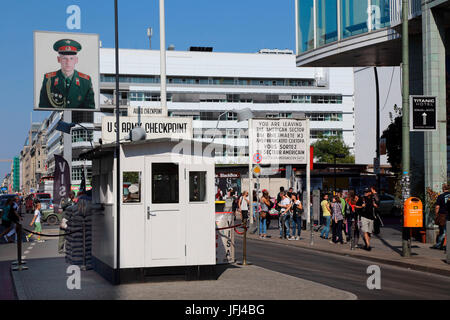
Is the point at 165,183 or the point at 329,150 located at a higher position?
the point at 329,150

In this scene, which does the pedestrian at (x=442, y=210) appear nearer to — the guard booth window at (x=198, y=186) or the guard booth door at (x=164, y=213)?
the guard booth window at (x=198, y=186)

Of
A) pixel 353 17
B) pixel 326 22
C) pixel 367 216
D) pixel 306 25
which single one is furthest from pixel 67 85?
pixel 367 216

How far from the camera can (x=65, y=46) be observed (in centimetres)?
3098

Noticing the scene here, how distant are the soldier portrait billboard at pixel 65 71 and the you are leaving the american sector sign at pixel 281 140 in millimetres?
8193

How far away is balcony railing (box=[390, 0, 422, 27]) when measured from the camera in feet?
76.6

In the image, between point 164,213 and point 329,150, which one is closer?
point 164,213

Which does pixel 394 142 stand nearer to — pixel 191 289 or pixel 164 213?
pixel 164 213

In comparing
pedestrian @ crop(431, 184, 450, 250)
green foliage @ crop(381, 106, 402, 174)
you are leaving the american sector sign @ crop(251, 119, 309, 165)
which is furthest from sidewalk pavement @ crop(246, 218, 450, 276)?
green foliage @ crop(381, 106, 402, 174)

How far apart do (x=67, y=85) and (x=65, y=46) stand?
189 centimetres

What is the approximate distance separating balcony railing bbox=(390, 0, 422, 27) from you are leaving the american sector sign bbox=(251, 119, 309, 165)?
714 cm

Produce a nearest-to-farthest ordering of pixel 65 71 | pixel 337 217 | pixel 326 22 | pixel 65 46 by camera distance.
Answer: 1. pixel 337 217
2. pixel 326 22
3. pixel 65 46
4. pixel 65 71

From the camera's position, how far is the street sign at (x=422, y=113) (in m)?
18.1

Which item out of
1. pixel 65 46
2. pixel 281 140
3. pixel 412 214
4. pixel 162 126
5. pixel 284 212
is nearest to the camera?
pixel 162 126


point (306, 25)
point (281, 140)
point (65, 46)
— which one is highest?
point (306, 25)
